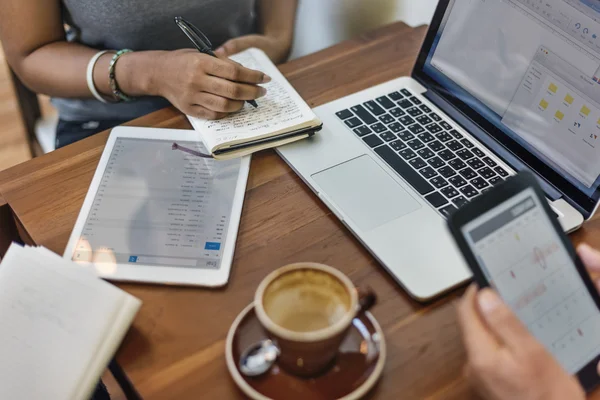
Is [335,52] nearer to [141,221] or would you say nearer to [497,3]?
[497,3]

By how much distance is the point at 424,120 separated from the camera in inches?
33.9

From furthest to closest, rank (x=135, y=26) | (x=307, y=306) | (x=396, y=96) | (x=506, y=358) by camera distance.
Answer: (x=135, y=26) < (x=396, y=96) < (x=307, y=306) < (x=506, y=358)

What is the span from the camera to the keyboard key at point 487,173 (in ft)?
2.57

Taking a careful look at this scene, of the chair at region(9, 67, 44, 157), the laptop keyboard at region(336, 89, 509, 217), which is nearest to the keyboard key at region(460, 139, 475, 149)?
the laptop keyboard at region(336, 89, 509, 217)

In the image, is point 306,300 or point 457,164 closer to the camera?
point 306,300

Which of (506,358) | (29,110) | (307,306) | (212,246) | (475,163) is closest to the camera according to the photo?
(506,358)

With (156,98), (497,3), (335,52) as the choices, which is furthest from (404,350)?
(156,98)

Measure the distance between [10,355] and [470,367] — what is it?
17.4 inches

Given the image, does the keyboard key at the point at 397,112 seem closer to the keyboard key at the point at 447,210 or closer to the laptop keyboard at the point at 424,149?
the laptop keyboard at the point at 424,149

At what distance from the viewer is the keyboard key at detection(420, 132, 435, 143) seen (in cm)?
83

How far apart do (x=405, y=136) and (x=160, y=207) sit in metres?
0.36

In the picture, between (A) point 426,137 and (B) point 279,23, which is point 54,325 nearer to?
(A) point 426,137

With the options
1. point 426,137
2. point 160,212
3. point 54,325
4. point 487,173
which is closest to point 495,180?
point 487,173

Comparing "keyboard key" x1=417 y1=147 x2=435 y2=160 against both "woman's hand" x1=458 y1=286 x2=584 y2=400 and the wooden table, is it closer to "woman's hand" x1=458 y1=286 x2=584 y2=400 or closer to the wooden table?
the wooden table
